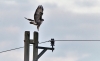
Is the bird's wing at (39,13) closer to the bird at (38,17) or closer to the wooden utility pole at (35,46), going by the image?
the bird at (38,17)

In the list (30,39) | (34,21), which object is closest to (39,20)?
(34,21)

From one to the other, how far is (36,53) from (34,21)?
1511mm

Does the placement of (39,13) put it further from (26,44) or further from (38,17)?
(26,44)

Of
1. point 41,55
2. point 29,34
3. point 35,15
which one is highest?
point 35,15

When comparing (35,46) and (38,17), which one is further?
(38,17)

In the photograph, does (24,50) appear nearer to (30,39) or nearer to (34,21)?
(30,39)

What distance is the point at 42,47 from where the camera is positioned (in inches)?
471

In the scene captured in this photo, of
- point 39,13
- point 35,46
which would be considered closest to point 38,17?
point 39,13

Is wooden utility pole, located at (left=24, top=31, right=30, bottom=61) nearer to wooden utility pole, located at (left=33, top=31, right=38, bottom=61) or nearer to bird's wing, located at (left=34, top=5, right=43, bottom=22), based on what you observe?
wooden utility pole, located at (left=33, top=31, right=38, bottom=61)

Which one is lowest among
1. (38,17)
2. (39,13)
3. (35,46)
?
(35,46)

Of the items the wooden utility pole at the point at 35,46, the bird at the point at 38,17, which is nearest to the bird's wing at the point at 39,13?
the bird at the point at 38,17

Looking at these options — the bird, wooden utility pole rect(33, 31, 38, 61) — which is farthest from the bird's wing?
wooden utility pole rect(33, 31, 38, 61)

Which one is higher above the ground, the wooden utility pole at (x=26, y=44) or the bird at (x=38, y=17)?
the bird at (x=38, y=17)

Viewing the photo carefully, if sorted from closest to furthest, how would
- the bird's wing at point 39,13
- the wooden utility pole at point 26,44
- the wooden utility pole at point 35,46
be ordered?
1. the wooden utility pole at point 26,44
2. the wooden utility pole at point 35,46
3. the bird's wing at point 39,13
